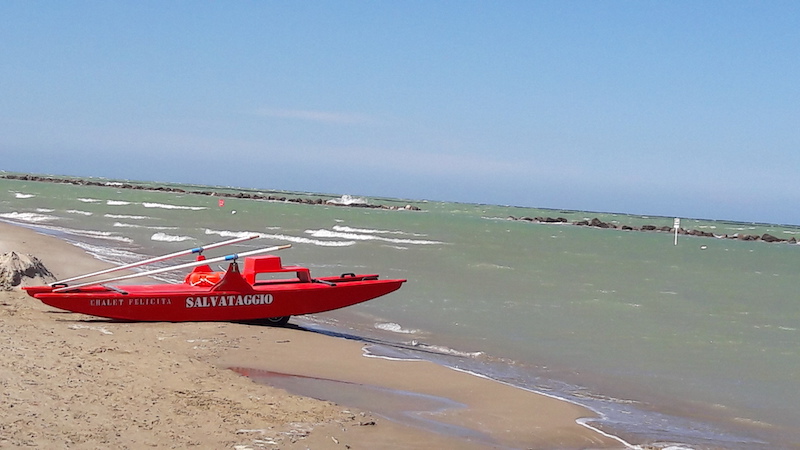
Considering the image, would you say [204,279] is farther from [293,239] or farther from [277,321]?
[293,239]

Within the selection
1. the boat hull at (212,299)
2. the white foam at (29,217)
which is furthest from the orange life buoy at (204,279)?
the white foam at (29,217)

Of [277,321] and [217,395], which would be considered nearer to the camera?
[217,395]

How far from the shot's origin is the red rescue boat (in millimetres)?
10492

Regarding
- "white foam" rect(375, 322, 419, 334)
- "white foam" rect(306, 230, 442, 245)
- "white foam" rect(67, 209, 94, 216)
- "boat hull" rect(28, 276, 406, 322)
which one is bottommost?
"white foam" rect(375, 322, 419, 334)

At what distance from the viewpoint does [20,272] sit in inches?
460

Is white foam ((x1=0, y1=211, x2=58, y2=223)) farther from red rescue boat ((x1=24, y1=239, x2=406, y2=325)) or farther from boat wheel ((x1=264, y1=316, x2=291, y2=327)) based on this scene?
boat wheel ((x1=264, y1=316, x2=291, y2=327))

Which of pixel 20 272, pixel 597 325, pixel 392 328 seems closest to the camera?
pixel 20 272

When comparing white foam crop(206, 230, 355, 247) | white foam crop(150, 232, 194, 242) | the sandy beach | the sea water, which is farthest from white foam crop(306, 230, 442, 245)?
the sandy beach

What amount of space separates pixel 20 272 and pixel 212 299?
2.93 m

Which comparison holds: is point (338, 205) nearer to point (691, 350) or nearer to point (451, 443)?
point (691, 350)

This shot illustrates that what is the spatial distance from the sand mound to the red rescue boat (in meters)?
1.25

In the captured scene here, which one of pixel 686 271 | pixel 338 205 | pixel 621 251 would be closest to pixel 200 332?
pixel 686 271

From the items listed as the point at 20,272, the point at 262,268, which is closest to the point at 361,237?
the point at 262,268

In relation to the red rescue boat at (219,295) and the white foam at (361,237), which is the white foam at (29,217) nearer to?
the white foam at (361,237)
